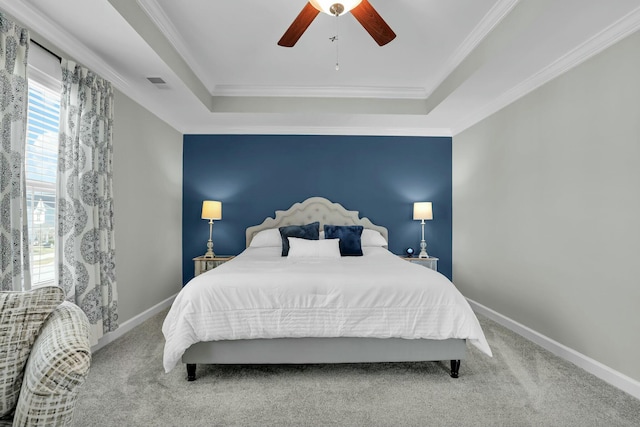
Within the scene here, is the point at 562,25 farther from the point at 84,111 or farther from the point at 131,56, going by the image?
the point at 84,111

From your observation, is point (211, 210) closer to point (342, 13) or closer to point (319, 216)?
point (319, 216)

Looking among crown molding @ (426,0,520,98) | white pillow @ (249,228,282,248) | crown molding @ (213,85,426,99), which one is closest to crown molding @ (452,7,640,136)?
crown molding @ (426,0,520,98)

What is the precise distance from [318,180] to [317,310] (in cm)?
275

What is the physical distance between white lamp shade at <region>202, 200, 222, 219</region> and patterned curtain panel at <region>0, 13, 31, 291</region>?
7.64 ft

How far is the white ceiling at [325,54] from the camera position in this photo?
2.22 metres

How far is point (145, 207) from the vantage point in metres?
3.65

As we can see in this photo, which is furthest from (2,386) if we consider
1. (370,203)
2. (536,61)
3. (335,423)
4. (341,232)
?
(370,203)

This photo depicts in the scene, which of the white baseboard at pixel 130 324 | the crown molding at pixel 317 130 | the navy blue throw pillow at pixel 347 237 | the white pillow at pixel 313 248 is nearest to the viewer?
the white baseboard at pixel 130 324

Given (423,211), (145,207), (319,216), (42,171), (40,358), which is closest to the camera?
(40,358)

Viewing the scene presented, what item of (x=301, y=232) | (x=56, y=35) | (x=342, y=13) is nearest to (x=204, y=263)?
(x=301, y=232)

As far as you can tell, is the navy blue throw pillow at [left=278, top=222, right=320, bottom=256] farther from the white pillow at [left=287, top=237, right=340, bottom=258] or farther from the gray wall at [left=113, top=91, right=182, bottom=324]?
the gray wall at [left=113, top=91, right=182, bottom=324]

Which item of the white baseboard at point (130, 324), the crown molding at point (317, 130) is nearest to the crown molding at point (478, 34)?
the crown molding at point (317, 130)

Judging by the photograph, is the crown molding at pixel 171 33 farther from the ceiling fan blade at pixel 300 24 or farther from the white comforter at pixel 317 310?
the white comforter at pixel 317 310

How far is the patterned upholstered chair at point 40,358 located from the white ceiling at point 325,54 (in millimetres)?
1822
